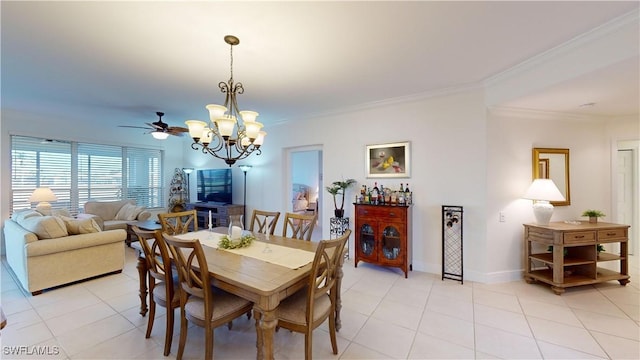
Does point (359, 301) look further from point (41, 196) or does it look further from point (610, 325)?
point (41, 196)

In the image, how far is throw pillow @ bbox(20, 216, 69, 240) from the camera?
10.4 feet

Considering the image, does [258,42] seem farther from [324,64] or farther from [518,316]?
[518,316]

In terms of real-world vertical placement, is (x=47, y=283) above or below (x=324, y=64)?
below

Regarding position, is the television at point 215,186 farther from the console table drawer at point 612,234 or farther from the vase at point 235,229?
the console table drawer at point 612,234

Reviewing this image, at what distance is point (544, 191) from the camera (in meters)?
3.18

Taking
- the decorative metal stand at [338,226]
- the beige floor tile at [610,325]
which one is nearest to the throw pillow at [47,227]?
the decorative metal stand at [338,226]

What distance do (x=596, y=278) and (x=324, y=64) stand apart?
4.13 m

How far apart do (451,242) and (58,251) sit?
512cm

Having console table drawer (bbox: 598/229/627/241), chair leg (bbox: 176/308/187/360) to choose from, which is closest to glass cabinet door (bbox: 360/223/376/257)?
chair leg (bbox: 176/308/187/360)

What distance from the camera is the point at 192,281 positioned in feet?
6.18

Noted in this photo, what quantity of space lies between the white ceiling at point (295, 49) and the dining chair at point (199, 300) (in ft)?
5.55

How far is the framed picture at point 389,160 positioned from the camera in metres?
3.82

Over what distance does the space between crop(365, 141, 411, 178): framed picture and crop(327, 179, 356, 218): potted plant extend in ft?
1.22

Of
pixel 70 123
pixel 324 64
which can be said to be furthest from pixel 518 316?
pixel 70 123
